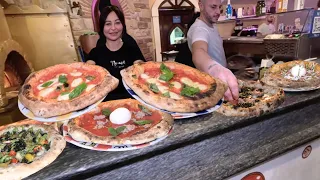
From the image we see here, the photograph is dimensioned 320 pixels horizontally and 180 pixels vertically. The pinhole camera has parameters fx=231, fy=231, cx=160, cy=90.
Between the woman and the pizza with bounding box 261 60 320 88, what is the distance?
1176 mm

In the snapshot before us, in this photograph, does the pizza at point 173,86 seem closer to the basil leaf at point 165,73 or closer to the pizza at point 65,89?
the basil leaf at point 165,73

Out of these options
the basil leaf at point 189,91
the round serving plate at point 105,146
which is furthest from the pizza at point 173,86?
the round serving plate at point 105,146

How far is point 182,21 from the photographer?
6207 mm

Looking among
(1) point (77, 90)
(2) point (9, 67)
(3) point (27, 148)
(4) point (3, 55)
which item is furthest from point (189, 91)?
(2) point (9, 67)

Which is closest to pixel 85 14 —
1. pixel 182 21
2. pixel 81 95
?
pixel 182 21

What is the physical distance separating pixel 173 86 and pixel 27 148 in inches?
30.4

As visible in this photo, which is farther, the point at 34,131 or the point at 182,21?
the point at 182,21

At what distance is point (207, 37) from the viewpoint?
6.77 ft

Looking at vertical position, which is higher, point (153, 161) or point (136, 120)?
point (136, 120)

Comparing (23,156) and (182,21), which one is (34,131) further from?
(182,21)

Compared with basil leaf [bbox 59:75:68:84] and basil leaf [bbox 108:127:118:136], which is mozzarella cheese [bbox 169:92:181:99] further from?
basil leaf [bbox 59:75:68:84]

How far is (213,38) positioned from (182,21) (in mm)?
4241

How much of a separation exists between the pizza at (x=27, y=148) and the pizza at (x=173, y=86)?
Result: 17.4 inches

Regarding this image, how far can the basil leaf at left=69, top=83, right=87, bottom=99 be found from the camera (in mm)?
1112
